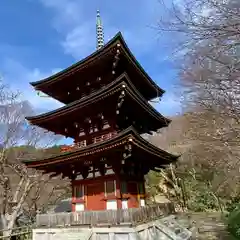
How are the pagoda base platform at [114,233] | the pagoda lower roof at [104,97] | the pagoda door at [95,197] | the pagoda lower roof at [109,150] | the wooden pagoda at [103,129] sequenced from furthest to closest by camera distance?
the pagoda door at [95,197] → the wooden pagoda at [103,129] → the pagoda lower roof at [104,97] → the pagoda lower roof at [109,150] → the pagoda base platform at [114,233]

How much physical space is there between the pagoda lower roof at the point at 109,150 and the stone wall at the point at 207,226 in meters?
6.03

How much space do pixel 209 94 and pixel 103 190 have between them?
8.44 meters

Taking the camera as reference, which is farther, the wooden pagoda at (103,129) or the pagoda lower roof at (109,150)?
the wooden pagoda at (103,129)

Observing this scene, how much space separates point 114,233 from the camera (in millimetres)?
10883

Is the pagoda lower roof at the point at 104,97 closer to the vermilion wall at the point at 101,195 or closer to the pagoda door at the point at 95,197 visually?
the vermilion wall at the point at 101,195

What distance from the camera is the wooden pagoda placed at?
1205 cm

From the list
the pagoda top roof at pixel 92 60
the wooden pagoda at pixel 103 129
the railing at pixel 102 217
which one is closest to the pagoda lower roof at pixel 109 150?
the wooden pagoda at pixel 103 129

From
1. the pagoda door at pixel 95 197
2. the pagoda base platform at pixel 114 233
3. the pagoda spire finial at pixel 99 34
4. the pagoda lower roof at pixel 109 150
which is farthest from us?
the pagoda spire finial at pixel 99 34

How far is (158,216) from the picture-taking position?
13320 mm

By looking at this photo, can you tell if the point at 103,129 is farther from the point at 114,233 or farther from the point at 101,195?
the point at 114,233

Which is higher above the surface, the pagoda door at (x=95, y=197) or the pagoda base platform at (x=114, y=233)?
the pagoda door at (x=95, y=197)

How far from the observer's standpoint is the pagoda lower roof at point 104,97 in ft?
38.9

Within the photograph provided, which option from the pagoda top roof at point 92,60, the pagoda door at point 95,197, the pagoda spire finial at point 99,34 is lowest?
the pagoda door at point 95,197

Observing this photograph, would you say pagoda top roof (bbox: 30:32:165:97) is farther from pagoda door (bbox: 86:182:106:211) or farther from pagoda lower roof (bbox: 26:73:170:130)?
pagoda door (bbox: 86:182:106:211)
